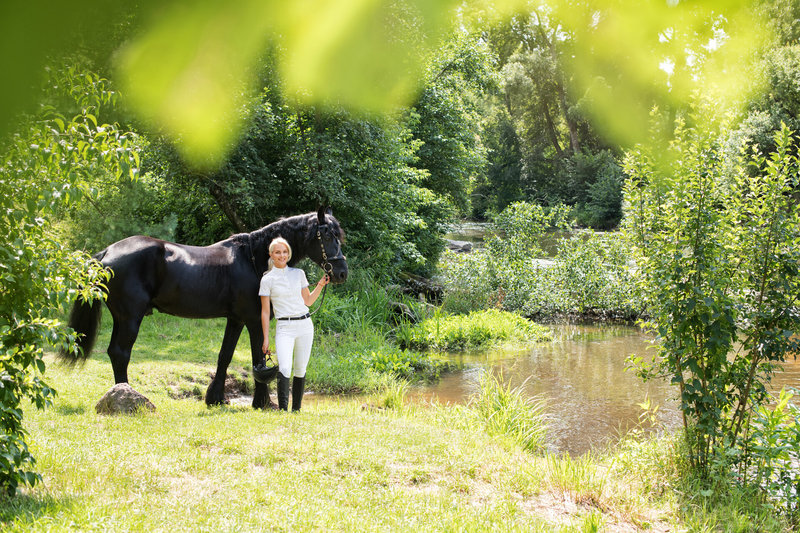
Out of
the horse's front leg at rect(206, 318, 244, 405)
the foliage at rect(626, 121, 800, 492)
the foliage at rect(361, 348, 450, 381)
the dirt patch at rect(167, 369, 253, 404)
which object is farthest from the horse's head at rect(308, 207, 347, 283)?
the foliage at rect(361, 348, 450, 381)

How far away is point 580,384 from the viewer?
10711 millimetres

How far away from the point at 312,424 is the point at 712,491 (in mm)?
3586

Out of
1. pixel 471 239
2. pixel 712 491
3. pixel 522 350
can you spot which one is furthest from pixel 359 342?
pixel 471 239

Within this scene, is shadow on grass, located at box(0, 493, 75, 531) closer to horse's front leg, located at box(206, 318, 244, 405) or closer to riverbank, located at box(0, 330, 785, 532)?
riverbank, located at box(0, 330, 785, 532)

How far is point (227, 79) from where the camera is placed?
11.9 metres

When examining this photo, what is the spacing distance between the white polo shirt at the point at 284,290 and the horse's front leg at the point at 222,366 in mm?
844

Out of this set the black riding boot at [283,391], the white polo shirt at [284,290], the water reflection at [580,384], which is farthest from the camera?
the water reflection at [580,384]

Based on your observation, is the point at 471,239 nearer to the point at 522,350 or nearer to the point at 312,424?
the point at 522,350

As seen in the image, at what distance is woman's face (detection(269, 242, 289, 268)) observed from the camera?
6.56 metres

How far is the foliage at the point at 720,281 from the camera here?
18.3ft

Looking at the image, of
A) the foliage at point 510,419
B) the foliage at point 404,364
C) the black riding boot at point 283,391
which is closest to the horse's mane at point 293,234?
the black riding boot at point 283,391

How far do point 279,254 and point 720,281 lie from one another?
168 inches

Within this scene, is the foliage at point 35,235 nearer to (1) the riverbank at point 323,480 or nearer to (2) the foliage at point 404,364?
(1) the riverbank at point 323,480

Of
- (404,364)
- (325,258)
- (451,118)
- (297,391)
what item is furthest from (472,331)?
(451,118)
